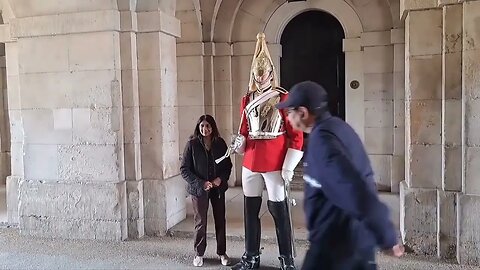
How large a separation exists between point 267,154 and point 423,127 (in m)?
1.56

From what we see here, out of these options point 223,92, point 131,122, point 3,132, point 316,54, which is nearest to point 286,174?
point 131,122

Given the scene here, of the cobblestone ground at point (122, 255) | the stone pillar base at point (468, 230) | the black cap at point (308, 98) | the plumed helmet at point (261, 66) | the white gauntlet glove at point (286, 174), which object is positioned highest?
the plumed helmet at point (261, 66)

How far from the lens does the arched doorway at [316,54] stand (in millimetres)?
8008

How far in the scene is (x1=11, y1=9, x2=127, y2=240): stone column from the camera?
5129 millimetres

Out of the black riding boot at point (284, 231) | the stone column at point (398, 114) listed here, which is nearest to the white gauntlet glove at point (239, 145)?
the black riding boot at point (284, 231)

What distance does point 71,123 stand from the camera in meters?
5.23

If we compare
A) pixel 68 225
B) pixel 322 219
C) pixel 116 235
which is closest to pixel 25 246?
pixel 68 225

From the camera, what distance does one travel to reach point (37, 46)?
5.28 m

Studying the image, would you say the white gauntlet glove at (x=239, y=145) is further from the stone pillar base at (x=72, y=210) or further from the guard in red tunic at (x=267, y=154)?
the stone pillar base at (x=72, y=210)

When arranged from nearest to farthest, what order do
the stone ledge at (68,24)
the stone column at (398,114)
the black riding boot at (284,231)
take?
the black riding boot at (284,231) → the stone ledge at (68,24) → the stone column at (398,114)

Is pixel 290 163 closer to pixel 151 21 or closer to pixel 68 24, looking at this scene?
pixel 151 21

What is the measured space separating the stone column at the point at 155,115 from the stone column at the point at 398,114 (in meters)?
Answer: 3.49

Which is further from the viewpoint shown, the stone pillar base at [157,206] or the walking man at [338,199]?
the stone pillar base at [157,206]

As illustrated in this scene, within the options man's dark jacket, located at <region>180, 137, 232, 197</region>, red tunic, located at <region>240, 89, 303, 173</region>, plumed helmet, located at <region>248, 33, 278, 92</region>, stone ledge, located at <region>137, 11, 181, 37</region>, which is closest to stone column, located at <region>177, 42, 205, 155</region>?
stone ledge, located at <region>137, 11, 181, 37</region>
